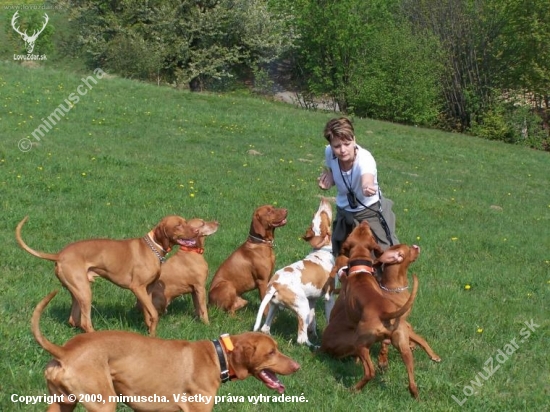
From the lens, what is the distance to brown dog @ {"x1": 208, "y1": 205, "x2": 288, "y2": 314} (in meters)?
8.05

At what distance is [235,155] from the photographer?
18.3 m

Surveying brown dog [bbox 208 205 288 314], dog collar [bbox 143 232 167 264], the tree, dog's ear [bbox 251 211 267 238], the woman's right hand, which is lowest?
the tree

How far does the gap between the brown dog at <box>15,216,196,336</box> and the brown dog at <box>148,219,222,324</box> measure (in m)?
0.34

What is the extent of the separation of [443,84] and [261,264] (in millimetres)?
38640

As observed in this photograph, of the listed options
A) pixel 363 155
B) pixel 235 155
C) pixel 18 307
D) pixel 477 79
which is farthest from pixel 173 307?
pixel 477 79

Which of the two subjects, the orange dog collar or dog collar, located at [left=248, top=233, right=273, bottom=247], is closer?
the orange dog collar

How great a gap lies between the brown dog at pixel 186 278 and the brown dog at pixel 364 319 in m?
1.52

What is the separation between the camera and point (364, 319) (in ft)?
19.5

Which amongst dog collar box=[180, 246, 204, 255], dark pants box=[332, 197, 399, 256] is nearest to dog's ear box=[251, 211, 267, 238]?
dog collar box=[180, 246, 204, 255]

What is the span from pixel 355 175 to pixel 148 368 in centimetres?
314

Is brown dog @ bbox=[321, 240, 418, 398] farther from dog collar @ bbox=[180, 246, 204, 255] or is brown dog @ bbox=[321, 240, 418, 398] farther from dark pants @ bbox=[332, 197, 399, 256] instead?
dog collar @ bbox=[180, 246, 204, 255]

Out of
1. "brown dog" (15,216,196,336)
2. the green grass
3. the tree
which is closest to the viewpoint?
the green grass

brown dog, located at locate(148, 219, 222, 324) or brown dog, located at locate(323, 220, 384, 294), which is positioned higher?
brown dog, located at locate(323, 220, 384, 294)

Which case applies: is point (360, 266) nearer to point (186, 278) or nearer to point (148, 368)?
point (186, 278)
